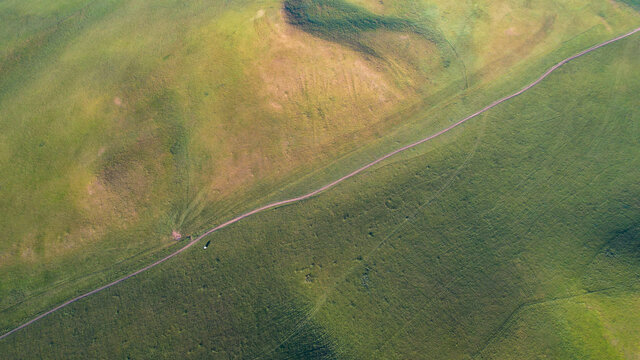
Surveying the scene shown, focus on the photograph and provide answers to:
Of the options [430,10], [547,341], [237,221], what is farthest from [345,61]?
[547,341]

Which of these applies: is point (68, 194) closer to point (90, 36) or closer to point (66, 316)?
point (66, 316)

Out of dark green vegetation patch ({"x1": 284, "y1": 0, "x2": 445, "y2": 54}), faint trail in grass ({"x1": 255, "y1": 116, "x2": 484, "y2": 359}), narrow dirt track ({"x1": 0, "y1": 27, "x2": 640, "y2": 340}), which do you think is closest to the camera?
faint trail in grass ({"x1": 255, "y1": 116, "x2": 484, "y2": 359})

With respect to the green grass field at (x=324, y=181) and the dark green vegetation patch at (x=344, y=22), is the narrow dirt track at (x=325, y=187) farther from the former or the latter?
the dark green vegetation patch at (x=344, y=22)

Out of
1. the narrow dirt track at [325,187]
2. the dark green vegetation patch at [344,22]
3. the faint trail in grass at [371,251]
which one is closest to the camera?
the faint trail in grass at [371,251]

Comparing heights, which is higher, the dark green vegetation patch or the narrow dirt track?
the dark green vegetation patch

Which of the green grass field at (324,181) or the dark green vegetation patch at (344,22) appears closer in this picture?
the green grass field at (324,181)

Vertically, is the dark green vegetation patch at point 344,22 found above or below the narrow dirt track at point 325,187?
above

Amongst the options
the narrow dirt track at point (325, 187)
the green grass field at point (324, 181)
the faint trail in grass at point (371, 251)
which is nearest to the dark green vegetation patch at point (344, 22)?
the green grass field at point (324, 181)

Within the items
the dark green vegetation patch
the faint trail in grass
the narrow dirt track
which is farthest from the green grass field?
the narrow dirt track

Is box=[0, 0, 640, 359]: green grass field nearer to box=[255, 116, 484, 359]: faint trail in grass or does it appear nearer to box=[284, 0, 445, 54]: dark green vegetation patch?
box=[255, 116, 484, 359]: faint trail in grass
